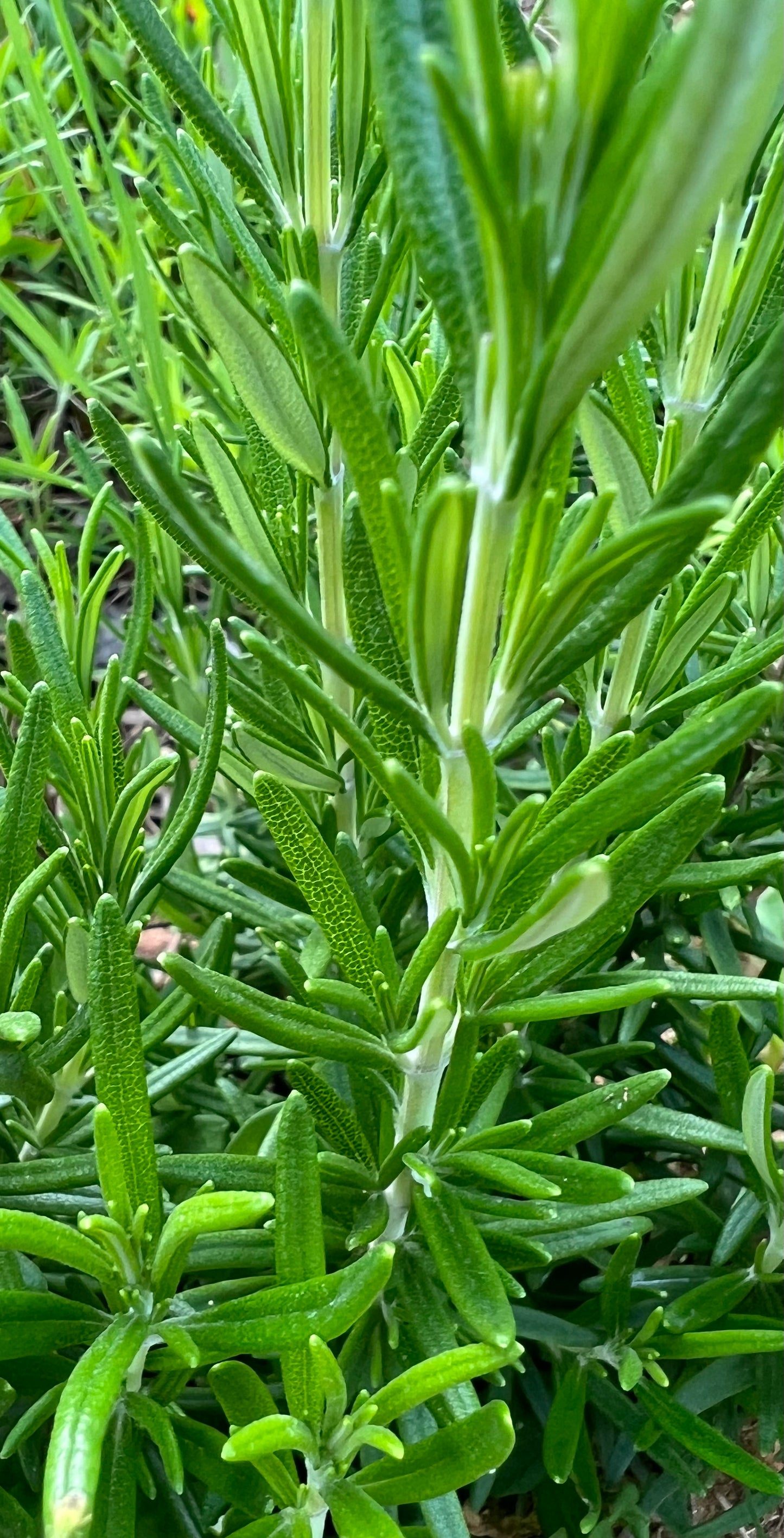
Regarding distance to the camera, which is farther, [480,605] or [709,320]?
[709,320]

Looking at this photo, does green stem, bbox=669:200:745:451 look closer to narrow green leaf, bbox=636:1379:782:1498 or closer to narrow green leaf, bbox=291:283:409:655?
narrow green leaf, bbox=291:283:409:655

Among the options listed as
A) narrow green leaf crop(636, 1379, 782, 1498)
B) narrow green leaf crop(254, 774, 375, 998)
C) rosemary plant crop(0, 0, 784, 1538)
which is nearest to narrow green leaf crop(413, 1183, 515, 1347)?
rosemary plant crop(0, 0, 784, 1538)

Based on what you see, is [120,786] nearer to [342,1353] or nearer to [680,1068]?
[342,1353]

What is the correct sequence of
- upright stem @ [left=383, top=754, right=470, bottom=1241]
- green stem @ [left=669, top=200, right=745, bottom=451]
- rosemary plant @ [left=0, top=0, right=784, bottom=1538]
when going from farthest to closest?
green stem @ [left=669, top=200, right=745, bottom=451], upright stem @ [left=383, top=754, right=470, bottom=1241], rosemary plant @ [left=0, top=0, right=784, bottom=1538]

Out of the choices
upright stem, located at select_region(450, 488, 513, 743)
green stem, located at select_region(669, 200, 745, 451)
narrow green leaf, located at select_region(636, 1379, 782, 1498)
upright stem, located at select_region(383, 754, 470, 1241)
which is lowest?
narrow green leaf, located at select_region(636, 1379, 782, 1498)

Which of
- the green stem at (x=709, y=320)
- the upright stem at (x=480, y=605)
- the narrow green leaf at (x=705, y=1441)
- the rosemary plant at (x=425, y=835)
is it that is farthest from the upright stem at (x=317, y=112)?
the narrow green leaf at (x=705, y=1441)

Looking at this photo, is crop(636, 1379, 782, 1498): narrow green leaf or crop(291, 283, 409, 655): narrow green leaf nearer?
crop(291, 283, 409, 655): narrow green leaf

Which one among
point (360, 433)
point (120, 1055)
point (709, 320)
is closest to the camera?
point (360, 433)

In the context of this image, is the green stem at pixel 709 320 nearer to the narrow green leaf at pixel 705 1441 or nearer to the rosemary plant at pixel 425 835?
the rosemary plant at pixel 425 835

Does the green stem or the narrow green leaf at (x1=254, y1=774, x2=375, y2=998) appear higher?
the green stem

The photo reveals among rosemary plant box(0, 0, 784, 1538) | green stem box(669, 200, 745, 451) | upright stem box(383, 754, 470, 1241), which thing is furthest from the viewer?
green stem box(669, 200, 745, 451)

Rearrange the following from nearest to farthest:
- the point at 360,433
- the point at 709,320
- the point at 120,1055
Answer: the point at 360,433 → the point at 120,1055 → the point at 709,320

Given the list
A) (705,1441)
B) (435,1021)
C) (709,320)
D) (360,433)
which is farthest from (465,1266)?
(709,320)

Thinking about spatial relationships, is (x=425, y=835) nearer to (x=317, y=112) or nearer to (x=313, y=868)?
(x=313, y=868)
